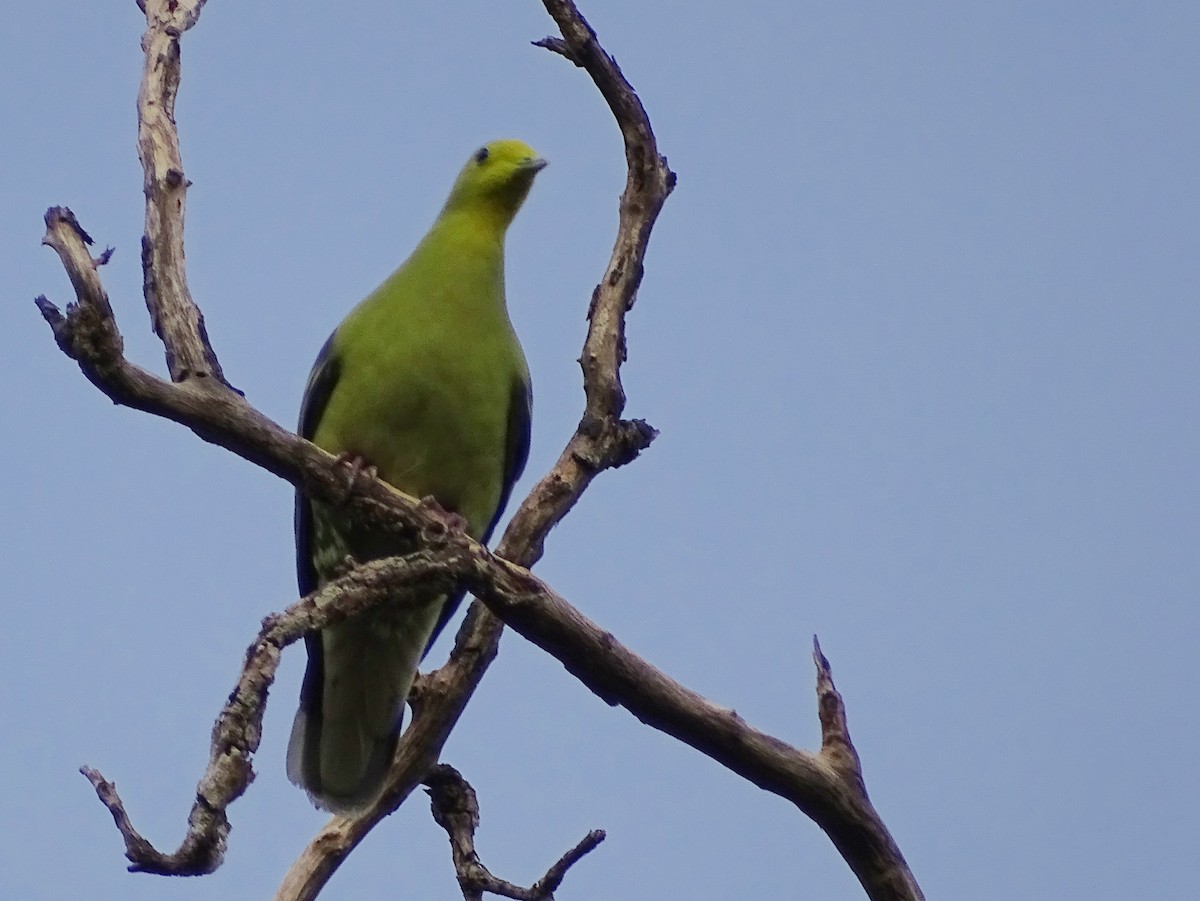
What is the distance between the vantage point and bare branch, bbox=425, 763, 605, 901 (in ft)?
15.0

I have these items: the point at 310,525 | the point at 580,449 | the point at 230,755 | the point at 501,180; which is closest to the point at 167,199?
the point at 310,525

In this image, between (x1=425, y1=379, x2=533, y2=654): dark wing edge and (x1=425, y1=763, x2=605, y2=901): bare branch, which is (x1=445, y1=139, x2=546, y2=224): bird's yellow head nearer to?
(x1=425, y1=379, x2=533, y2=654): dark wing edge

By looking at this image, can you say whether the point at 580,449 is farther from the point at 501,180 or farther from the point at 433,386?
the point at 501,180

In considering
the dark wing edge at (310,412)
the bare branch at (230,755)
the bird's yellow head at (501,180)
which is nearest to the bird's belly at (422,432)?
the dark wing edge at (310,412)

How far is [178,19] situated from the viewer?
5.21 meters

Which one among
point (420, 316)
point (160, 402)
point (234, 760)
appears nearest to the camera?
point (234, 760)

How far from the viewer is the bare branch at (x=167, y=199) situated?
4.18m

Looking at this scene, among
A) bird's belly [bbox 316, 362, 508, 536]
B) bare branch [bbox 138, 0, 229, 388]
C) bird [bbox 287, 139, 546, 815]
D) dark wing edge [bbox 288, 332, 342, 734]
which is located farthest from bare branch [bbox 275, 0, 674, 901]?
bare branch [bbox 138, 0, 229, 388]

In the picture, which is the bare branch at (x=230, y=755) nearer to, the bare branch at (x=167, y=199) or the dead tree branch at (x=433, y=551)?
the dead tree branch at (x=433, y=551)

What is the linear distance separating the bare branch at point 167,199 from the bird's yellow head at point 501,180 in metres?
1.30

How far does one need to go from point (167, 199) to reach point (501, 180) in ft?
5.58

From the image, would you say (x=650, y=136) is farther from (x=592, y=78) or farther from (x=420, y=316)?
(x=420, y=316)

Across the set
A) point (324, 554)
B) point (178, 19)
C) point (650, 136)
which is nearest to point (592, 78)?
point (650, 136)

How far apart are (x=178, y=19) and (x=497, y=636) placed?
241 cm
